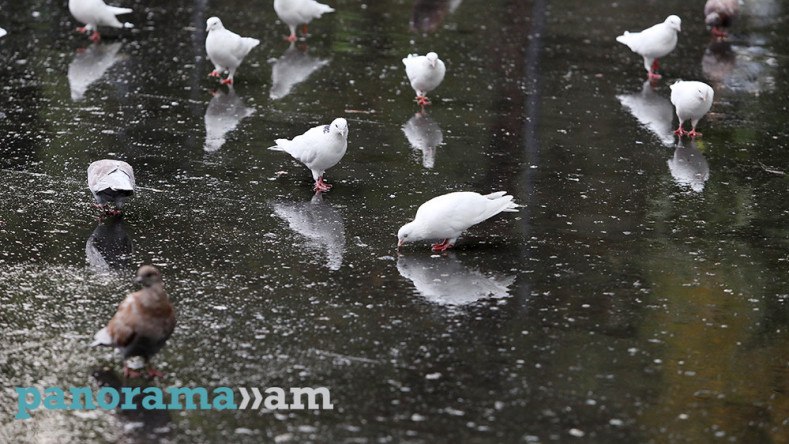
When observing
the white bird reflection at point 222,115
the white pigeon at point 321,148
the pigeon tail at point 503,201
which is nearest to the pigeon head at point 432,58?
the white bird reflection at point 222,115

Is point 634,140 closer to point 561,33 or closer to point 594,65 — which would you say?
point 594,65

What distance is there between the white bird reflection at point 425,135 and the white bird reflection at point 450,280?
88.1 inches

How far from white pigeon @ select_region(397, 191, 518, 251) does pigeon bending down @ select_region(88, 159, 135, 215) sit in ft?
6.42

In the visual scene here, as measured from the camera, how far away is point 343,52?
13.9 metres

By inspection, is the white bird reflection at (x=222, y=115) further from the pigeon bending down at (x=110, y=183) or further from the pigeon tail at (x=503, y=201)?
the pigeon tail at (x=503, y=201)

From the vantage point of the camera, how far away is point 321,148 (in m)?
9.12

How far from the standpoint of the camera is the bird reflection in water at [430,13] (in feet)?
50.5

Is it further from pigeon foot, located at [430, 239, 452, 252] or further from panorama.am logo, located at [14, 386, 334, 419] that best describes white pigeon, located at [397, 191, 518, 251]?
panorama.am logo, located at [14, 386, 334, 419]

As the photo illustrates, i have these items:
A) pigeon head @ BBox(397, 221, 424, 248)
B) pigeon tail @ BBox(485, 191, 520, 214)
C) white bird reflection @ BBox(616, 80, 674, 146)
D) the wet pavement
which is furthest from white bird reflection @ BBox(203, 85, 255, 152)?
white bird reflection @ BBox(616, 80, 674, 146)

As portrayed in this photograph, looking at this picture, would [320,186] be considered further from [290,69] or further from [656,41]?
[656,41]

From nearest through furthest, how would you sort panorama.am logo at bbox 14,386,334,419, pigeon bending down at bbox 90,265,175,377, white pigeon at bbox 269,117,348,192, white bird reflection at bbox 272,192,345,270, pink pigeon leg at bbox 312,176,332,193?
panorama.am logo at bbox 14,386,334,419, pigeon bending down at bbox 90,265,175,377, white bird reflection at bbox 272,192,345,270, white pigeon at bbox 269,117,348,192, pink pigeon leg at bbox 312,176,332,193

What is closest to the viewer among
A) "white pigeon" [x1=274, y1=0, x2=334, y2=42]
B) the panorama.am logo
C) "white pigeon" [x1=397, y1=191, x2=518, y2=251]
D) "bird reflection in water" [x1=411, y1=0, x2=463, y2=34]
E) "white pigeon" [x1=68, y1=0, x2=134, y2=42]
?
the panorama.am logo

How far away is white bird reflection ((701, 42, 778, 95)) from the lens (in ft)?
43.3

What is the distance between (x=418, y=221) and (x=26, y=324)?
2.62 metres
